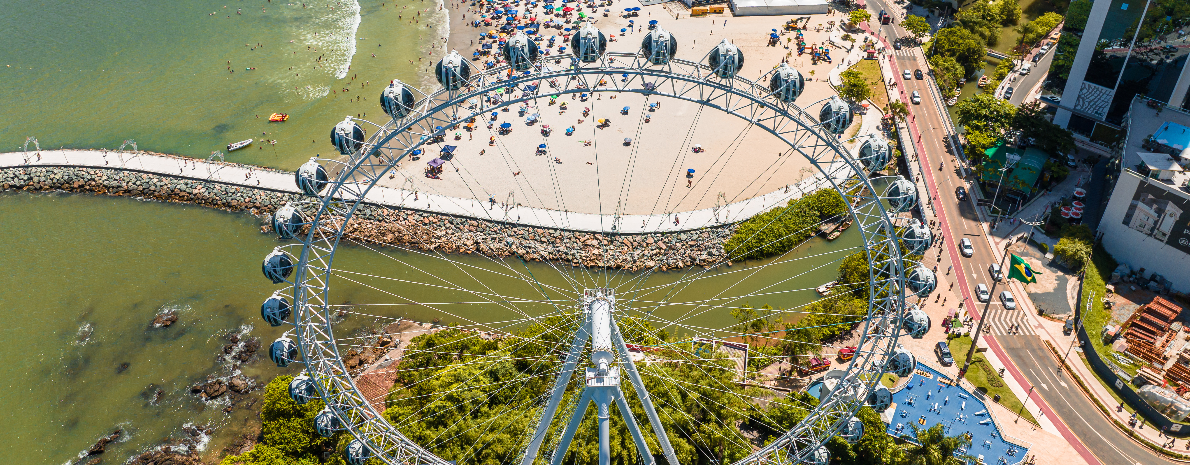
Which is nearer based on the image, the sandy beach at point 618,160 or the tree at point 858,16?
the sandy beach at point 618,160

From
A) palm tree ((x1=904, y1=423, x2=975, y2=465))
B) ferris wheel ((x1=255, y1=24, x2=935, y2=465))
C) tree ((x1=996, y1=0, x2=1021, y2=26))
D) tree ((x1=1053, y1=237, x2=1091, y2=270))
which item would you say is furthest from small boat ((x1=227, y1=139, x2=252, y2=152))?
tree ((x1=996, y1=0, x2=1021, y2=26))

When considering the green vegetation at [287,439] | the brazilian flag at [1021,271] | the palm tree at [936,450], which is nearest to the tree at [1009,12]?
the brazilian flag at [1021,271]

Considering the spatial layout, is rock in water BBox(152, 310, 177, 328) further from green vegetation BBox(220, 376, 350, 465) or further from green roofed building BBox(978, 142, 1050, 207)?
green roofed building BBox(978, 142, 1050, 207)

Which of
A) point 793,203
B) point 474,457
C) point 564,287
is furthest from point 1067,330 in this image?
point 474,457

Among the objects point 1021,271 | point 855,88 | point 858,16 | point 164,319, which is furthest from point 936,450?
point 858,16

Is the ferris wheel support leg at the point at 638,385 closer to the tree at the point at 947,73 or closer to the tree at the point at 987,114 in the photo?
the tree at the point at 987,114

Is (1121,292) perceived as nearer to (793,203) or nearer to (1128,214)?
(1128,214)

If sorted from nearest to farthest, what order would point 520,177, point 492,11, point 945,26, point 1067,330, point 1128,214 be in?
point 1067,330, point 1128,214, point 520,177, point 945,26, point 492,11
